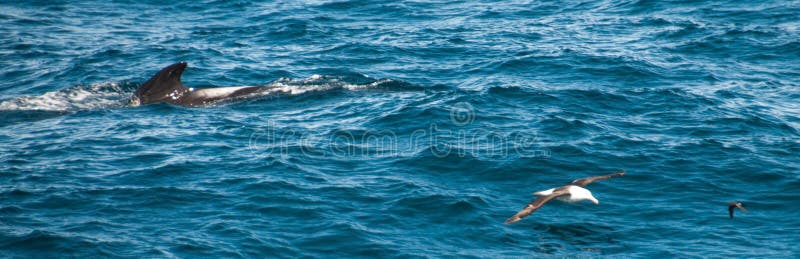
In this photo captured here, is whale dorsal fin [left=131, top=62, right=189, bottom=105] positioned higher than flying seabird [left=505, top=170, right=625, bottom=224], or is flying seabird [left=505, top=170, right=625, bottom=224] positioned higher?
whale dorsal fin [left=131, top=62, right=189, bottom=105]

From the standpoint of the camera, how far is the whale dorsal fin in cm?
2397

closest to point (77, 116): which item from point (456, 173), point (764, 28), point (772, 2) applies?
point (456, 173)

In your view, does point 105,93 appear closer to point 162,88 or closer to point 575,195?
point 162,88

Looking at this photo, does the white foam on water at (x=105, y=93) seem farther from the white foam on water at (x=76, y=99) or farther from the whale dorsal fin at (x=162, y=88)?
the whale dorsal fin at (x=162, y=88)

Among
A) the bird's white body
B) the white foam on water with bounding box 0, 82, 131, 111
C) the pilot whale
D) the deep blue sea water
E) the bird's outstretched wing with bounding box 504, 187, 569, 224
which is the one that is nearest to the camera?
the bird's outstretched wing with bounding box 504, 187, 569, 224

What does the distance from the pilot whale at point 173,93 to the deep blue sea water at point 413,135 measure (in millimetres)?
485

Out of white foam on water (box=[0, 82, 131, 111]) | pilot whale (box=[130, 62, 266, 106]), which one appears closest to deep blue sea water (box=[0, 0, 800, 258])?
white foam on water (box=[0, 82, 131, 111])

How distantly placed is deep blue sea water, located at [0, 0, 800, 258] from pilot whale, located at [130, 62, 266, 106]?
485 millimetres

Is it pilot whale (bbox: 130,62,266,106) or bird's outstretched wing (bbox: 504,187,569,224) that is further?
pilot whale (bbox: 130,62,266,106)

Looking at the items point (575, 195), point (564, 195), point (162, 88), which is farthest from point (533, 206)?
point (162, 88)

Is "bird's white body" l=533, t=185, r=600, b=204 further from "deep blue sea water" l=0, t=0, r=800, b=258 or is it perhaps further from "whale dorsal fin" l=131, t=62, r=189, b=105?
"whale dorsal fin" l=131, t=62, r=189, b=105

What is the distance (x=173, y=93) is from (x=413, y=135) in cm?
700

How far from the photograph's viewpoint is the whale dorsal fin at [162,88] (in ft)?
78.6

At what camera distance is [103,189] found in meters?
17.6
